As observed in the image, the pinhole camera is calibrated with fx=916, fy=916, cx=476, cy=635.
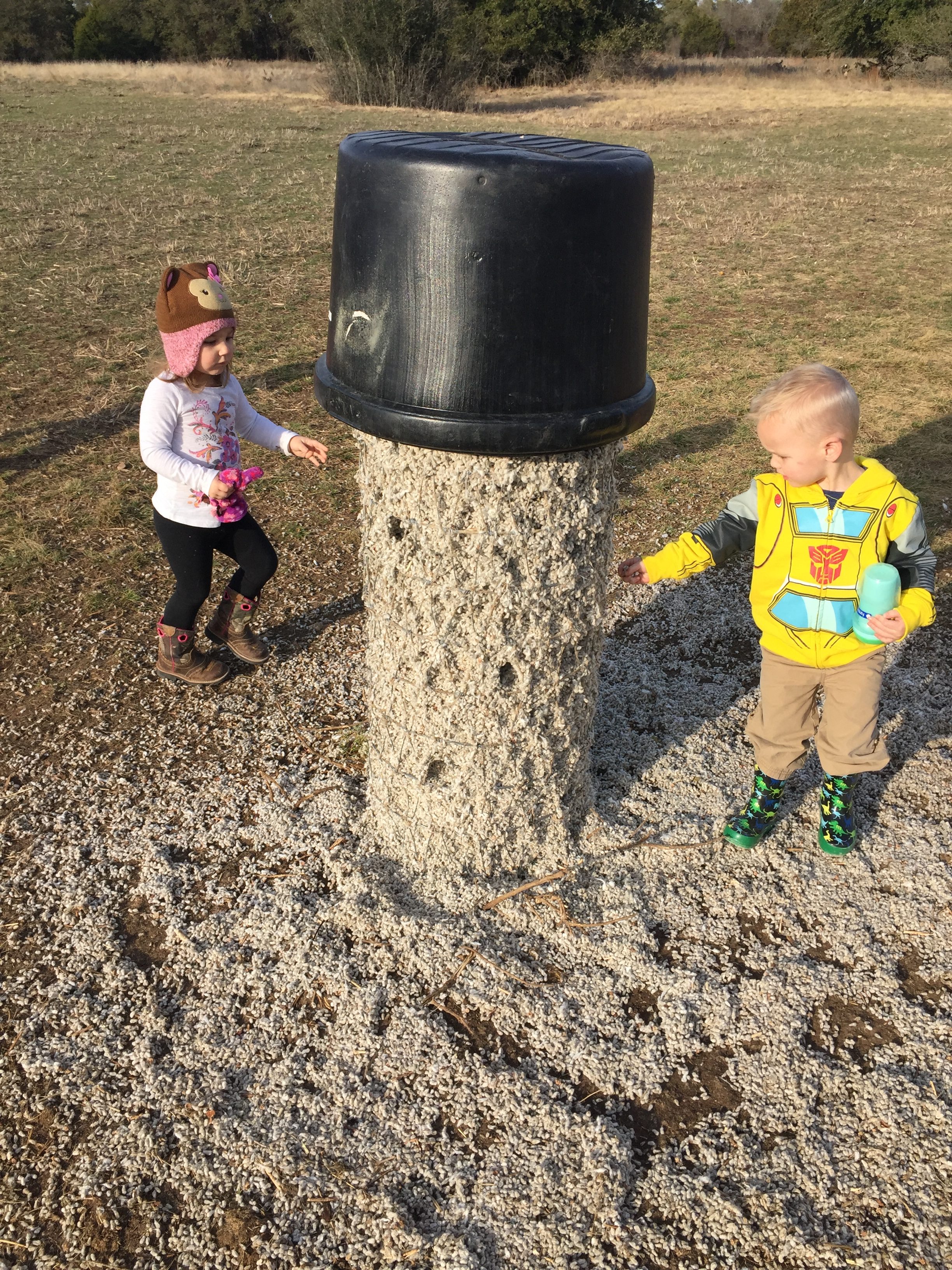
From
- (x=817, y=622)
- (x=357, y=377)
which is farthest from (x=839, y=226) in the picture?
(x=357, y=377)

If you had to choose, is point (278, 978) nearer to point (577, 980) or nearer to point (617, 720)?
point (577, 980)

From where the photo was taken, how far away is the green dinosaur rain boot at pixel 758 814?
9.16 feet

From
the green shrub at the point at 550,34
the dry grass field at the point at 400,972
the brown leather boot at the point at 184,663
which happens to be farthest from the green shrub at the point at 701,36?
the brown leather boot at the point at 184,663

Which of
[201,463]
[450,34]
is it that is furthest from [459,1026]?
[450,34]

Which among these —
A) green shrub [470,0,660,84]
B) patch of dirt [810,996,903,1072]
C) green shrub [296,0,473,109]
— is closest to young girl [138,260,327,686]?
patch of dirt [810,996,903,1072]

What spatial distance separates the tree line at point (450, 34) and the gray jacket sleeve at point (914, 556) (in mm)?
28960

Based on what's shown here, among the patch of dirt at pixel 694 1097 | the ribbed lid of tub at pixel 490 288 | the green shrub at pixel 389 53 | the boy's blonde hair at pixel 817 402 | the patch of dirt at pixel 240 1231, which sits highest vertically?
the green shrub at pixel 389 53

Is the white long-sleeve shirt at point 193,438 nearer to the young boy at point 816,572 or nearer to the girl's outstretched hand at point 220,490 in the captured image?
the girl's outstretched hand at point 220,490

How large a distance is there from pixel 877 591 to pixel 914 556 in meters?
0.20

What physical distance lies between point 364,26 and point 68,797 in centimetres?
3021

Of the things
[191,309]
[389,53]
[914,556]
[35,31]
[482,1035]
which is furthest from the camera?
[35,31]

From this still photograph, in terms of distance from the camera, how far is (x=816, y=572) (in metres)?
2.54

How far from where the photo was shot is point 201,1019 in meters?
2.28

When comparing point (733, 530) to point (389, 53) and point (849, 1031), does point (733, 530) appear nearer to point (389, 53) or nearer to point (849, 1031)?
point (849, 1031)
